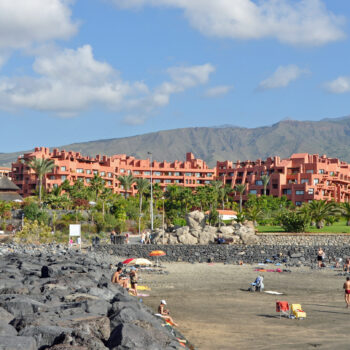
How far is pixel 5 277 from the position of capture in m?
20.7

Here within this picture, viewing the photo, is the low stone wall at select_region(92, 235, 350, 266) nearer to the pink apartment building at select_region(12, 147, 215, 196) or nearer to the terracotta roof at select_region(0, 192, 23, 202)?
the terracotta roof at select_region(0, 192, 23, 202)

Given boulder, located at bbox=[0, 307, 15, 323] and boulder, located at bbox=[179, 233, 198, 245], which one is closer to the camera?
boulder, located at bbox=[0, 307, 15, 323]

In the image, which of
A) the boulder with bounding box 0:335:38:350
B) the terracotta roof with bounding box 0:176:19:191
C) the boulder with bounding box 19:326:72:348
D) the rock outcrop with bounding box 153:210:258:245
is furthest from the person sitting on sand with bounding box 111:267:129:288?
the terracotta roof with bounding box 0:176:19:191

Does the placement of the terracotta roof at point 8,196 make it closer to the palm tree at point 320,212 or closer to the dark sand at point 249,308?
the palm tree at point 320,212

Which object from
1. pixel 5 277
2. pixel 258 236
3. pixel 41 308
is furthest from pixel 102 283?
pixel 258 236

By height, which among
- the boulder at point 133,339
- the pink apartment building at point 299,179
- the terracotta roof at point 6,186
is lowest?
the boulder at point 133,339

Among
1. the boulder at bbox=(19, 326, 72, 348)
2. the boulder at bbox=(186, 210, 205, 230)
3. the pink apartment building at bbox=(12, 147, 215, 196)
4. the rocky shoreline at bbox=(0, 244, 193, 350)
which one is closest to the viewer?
the rocky shoreline at bbox=(0, 244, 193, 350)

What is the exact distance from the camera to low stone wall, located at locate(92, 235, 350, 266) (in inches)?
1839

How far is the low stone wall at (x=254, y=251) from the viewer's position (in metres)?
46.7

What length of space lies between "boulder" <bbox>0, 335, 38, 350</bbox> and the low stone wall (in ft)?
115

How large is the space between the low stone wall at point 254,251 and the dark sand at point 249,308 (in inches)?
352

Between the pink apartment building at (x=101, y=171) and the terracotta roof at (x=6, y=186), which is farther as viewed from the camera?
the pink apartment building at (x=101, y=171)

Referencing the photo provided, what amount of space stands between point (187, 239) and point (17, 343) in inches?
1830

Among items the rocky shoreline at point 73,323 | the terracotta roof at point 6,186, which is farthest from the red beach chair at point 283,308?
the terracotta roof at point 6,186
